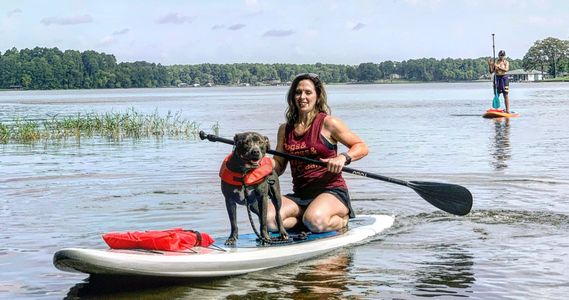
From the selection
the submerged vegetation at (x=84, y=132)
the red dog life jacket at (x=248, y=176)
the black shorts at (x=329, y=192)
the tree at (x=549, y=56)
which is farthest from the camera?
the tree at (x=549, y=56)

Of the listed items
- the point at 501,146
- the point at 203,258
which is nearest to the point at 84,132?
the point at 501,146

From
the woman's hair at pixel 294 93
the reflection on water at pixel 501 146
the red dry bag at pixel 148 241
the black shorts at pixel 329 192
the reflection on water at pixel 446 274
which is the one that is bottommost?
the reflection on water at pixel 501 146

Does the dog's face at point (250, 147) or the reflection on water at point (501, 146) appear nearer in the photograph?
the dog's face at point (250, 147)

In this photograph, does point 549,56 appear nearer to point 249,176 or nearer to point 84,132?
point 84,132

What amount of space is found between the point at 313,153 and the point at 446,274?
173 centimetres

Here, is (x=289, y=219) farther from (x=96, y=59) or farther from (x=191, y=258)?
(x=96, y=59)

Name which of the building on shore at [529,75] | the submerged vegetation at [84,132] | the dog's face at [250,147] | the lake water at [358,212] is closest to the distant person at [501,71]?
the lake water at [358,212]

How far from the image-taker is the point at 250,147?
22.2 feet

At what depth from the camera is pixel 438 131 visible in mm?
25812

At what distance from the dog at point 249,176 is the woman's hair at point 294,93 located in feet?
3.13

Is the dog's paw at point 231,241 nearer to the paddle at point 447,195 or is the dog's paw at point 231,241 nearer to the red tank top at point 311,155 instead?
the red tank top at point 311,155

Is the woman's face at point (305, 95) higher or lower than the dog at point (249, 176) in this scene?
higher

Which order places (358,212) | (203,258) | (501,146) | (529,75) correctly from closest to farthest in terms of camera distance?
(203,258), (358,212), (501,146), (529,75)

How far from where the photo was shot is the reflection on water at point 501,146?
1561 cm
